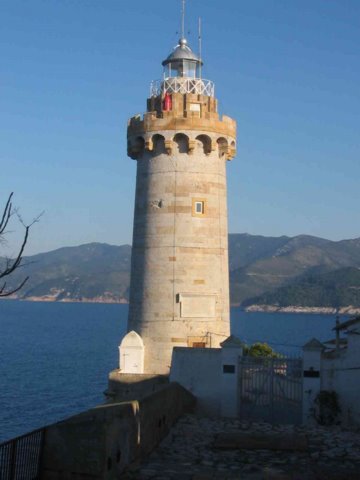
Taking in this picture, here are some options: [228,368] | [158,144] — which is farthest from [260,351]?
[158,144]

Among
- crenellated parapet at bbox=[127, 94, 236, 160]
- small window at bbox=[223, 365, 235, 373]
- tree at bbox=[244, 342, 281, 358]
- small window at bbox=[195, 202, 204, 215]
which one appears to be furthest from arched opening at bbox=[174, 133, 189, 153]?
tree at bbox=[244, 342, 281, 358]

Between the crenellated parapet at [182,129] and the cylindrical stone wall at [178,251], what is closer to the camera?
the cylindrical stone wall at [178,251]

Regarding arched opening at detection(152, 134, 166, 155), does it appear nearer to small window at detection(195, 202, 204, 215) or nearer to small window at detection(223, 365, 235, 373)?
small window at detection(195, 202, 204, 215)

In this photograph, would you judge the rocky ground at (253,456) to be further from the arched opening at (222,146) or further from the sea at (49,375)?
the arched opening at (222,146)

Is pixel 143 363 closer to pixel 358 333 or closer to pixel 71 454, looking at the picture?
pixel 358 333

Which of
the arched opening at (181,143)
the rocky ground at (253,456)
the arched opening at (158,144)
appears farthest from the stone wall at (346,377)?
the arched opening at (158,144)

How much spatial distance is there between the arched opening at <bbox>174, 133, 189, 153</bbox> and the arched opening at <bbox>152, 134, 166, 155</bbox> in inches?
20.7

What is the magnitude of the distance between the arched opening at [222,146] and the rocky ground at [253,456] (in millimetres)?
11779

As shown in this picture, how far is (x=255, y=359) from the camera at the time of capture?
2452 centimetres

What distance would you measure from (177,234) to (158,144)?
3590 mm

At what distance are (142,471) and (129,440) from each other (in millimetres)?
748

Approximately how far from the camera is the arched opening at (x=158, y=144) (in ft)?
94.8

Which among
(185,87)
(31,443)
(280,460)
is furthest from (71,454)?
(185,87)

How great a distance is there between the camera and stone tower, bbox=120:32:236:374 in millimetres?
28359
